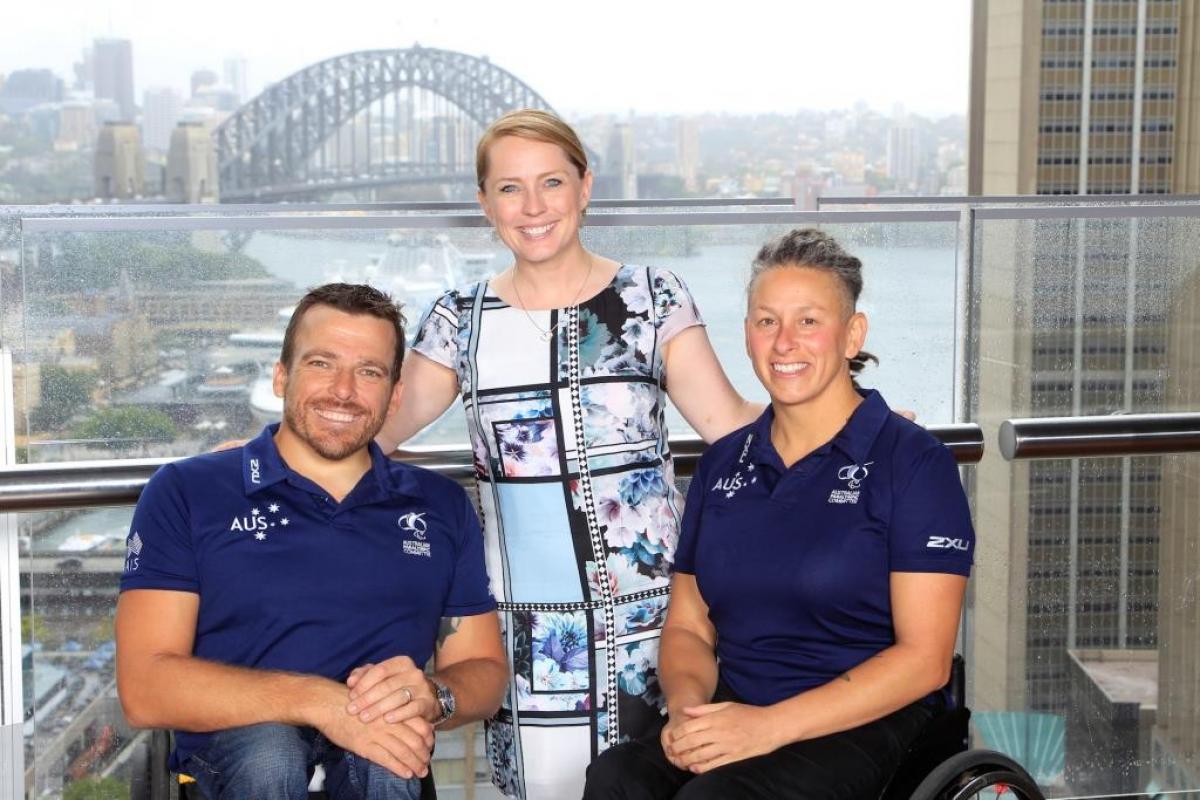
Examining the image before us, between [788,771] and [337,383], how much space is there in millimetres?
755

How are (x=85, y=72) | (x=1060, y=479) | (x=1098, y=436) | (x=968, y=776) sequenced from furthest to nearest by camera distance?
(x=85, y=72) < (x=1060, y=479) < (x=1098, y=436) < (x=968, y=776)

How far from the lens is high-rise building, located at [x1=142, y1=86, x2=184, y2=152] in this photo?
46250mm

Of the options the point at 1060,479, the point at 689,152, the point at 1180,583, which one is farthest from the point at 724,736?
the point at 689,152

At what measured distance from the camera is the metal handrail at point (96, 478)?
6.44ft

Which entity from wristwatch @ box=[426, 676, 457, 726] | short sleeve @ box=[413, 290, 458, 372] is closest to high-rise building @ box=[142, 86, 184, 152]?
short sleeve @ box=[413, 290, 458, 372]

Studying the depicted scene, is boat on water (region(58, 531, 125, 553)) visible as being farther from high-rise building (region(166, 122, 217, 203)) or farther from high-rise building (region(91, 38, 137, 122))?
high-rise building (region(91, 38, 137, 122))

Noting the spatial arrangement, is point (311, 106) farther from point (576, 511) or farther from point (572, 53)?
point (576, 511)

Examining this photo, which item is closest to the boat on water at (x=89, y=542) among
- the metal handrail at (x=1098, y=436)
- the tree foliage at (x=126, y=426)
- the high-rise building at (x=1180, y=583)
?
the tree foliage at (x=126, y=426)

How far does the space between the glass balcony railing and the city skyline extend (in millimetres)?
43157

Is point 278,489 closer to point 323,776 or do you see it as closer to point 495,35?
point 323,776

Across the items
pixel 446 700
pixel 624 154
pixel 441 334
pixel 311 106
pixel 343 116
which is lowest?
pixel 446 700

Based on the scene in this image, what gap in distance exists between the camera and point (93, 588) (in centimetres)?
231

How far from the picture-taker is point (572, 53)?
Answer: 152ft

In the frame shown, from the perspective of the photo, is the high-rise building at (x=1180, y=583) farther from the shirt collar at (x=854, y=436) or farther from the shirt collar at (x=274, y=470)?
the shirt collar at (x=274, y=470)
